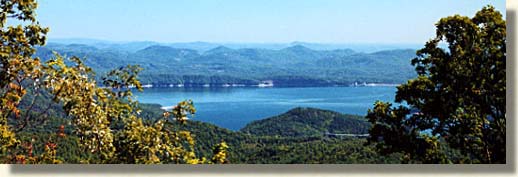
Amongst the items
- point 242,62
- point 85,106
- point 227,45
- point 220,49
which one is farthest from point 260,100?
point 85,106

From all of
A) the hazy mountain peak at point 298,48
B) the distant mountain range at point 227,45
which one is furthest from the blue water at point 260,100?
the hazy mountain peak at point 298,48

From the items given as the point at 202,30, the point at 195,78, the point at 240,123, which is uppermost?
the point at 202,30

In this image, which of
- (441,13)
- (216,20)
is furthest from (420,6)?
(216,20)

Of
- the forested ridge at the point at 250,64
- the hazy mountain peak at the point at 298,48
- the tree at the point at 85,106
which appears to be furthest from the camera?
the hazy mountain peak at the point at 298,48

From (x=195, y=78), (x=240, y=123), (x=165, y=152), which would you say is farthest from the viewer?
(x=240, y=123)

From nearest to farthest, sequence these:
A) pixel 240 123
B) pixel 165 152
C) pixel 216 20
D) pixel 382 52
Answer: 1. pixel 165 152
2. pixel 216 20
3. pixel 382 52
4. pixel 240 123

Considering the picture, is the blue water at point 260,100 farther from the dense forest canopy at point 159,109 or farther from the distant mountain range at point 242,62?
the dense forest canopy at point 159,109

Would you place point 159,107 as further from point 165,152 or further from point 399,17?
point 399,17
